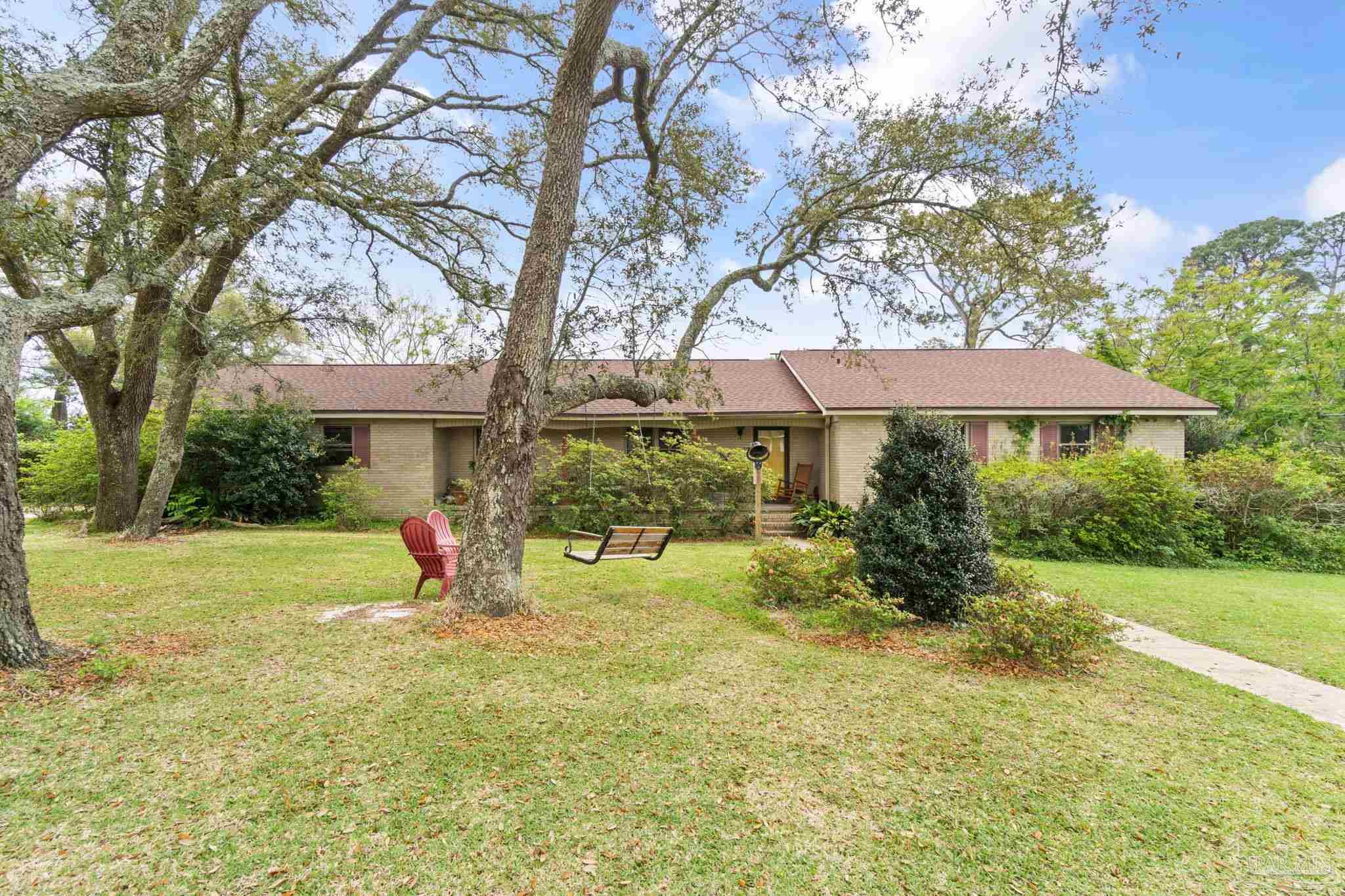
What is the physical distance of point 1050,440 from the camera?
1652cm

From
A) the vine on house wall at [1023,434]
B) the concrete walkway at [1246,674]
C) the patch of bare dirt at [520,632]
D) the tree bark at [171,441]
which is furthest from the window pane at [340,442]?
the vine on house wall at [1023,434]

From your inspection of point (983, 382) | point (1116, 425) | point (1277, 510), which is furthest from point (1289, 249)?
point (1277, 510)

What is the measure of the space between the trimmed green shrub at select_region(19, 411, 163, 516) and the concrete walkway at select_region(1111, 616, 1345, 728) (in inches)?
774

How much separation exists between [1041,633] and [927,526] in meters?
1.45

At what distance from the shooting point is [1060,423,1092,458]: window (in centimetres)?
1641

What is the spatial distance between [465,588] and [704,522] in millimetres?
9087

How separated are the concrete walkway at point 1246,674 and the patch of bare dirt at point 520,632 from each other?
5.03 m

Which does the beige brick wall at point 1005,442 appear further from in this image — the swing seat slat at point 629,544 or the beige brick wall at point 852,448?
the swing seat slat at point 629,544

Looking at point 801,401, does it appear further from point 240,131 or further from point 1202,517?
point 240,131

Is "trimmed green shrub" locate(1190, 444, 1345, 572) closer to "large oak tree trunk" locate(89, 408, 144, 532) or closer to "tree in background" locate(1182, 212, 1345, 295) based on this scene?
"large oak tree trunk" locate(89, 408, 144, 532)

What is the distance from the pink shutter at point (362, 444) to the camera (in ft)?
56.5

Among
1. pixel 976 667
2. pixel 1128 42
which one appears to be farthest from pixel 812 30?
pixel 976 667

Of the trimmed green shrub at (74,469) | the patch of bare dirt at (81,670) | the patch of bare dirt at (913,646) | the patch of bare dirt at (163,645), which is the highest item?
the trimmed green shrub at (74,469)

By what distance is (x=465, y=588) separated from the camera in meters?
6.06
